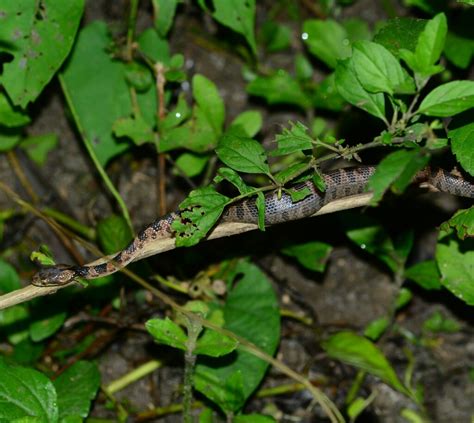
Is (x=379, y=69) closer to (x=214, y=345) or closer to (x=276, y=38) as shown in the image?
(x=214, y=345)

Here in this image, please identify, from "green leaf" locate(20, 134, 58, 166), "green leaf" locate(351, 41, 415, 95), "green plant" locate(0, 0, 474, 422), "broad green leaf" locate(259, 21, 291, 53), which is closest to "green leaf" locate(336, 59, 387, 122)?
"green plant" locate(0, 0, 474, 422)

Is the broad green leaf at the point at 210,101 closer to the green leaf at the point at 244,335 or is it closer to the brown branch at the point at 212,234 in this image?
the brown branch at the point at 212,234

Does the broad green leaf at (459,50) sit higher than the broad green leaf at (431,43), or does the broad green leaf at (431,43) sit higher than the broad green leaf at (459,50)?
the broad green leaf at (431,43)

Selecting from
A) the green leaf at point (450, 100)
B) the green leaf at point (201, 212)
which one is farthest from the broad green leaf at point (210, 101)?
the green leaf at point (450, 100)

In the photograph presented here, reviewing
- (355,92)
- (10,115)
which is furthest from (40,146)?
(355,92)

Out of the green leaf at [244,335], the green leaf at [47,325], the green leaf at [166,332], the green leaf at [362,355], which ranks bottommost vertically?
the green leaf at [362,355]

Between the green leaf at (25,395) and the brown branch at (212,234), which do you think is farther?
the brown branch at (212,234)

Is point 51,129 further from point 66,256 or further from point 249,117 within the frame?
point 249,117
